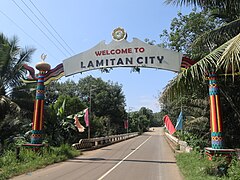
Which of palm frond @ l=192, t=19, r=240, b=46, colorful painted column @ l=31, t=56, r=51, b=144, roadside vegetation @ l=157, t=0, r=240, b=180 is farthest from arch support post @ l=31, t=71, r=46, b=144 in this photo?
palm frond @ l=192, t=19, r=240, b=46

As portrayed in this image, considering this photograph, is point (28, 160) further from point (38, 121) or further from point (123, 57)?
point (123, 57)

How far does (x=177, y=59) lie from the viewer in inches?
550

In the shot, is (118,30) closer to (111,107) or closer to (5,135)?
(5,135)

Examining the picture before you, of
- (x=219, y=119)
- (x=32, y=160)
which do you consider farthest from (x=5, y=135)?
(x=219, y=119)

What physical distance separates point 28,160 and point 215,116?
873 centimetres

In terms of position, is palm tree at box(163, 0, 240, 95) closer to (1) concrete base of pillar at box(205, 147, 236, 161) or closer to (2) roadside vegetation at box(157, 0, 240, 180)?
(2) roadside vegetation at box(157, 0, 240, 180)

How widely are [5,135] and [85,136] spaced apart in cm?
1181

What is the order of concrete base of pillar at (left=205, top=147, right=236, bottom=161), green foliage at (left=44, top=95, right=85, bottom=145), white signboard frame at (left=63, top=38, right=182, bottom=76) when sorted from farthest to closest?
green foliage at (left=44, top=95, right=85, bottom=145)
white signboard frame at (left=63, top=38, right=182, bottom=76)
concrete base of pillar at (left=205, top=147, right=236, bottom=161)

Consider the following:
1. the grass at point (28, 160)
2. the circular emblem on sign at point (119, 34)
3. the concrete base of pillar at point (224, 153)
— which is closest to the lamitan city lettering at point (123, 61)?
the circular emblem on sign at point (119, 34)

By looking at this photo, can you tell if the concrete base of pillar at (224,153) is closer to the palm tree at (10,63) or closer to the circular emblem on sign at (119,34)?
the circular emblem on sign at (119,34)

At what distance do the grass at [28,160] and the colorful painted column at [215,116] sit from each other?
769 centimetres

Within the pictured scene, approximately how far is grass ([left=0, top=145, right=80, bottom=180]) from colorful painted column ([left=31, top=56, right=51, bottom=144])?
811 mm

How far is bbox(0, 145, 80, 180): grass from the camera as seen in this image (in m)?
10.1

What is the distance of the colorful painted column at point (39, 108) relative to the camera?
14758 millimetres
